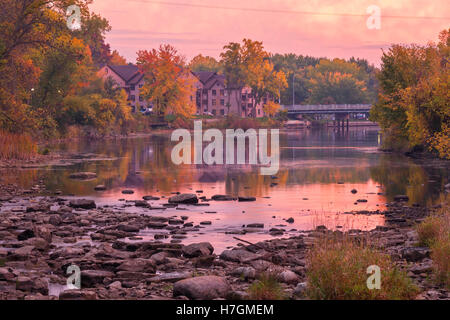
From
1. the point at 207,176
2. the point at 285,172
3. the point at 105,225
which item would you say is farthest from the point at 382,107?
the point at 105,225

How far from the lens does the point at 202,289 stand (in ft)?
49.5

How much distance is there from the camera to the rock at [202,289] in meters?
15.0

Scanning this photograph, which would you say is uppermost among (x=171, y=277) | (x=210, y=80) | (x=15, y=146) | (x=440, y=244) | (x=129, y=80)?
(x=210, y=80)

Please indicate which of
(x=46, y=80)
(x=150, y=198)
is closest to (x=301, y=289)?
(x=150, y=198)

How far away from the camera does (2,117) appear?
2048 inches

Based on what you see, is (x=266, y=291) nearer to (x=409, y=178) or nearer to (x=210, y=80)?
(x=409, y=178)

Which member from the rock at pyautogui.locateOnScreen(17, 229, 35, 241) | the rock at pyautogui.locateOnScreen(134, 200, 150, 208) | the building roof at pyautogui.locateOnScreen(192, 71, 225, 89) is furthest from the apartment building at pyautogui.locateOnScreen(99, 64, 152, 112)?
the rock at pyautogui.locateOnScreen(17, 229, 35, 241)

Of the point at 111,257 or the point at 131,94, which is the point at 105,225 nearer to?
the point at 111,257

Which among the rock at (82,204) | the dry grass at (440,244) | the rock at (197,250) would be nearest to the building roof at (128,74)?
the rock at (82,204)

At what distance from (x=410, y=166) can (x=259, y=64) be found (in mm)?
104314

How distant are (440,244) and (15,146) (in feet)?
143

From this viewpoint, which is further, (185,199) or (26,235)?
(185,199)

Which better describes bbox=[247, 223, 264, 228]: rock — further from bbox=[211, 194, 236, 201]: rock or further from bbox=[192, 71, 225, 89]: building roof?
bbox=[192, 71, 225, 89]: building roof
